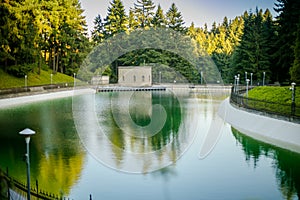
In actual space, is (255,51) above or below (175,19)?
below

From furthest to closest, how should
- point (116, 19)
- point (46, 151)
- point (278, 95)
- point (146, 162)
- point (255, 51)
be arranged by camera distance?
point (116, 19) < point (255, 51) < point (278, 95) < point (46, 151) < point (146, 162)

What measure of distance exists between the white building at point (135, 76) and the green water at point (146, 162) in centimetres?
3472

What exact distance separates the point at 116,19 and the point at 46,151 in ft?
168

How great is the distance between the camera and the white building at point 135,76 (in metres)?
55.0

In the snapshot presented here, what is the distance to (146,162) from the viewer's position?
12172 millimetres

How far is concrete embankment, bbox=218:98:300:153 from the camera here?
14.6 metres

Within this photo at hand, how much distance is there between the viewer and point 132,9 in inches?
2606

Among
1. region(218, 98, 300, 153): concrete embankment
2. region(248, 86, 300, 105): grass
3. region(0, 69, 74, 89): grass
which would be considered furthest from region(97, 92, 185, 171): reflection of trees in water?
region(0, 69, 74, 89): grass

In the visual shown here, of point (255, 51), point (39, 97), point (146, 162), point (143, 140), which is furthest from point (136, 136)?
point (255, 51)

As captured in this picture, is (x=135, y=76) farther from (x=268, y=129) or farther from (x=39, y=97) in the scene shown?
(x=268, y=129)

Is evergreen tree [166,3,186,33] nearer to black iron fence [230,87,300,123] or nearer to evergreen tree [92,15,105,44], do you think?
evergreen tree [92,15,105,44]

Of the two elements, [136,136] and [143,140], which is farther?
[136,136]

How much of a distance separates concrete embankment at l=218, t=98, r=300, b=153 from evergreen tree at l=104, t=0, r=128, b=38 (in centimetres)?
4360

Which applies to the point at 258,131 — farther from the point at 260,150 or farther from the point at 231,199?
the point at 231,199
